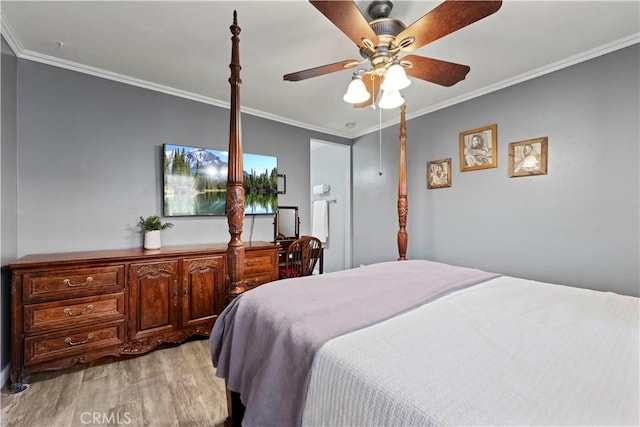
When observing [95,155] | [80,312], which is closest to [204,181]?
[95,155]

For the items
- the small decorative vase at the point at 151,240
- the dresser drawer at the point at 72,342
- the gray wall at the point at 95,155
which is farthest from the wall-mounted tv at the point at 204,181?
the dresser drawer at the point at 72,342

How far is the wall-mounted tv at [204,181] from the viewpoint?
279 centimetres

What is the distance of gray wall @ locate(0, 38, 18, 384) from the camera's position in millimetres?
1860

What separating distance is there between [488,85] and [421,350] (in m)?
2.86

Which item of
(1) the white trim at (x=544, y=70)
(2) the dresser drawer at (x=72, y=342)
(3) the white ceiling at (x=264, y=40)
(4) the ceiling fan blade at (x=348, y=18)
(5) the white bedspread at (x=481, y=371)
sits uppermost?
(3) the white ceiling at (x=264, y=40)

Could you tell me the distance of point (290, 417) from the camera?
87 centimetres

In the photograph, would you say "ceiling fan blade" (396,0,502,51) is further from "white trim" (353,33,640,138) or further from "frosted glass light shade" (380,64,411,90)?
"white trim" (353,33,640,138)

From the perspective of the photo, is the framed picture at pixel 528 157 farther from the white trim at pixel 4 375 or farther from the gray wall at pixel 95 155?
the white trim at pixel 4 375

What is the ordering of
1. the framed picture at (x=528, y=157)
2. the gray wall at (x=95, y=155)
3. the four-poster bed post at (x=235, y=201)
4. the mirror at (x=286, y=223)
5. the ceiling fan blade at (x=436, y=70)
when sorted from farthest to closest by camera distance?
the mirror at (x=286, y=223)
the framed picture at (x=528, y=157)
the gray wall at (x=95, y=155)
the ceiling fan blade at (x=436, y=70)
the four-poster bed post at (x=235, y=201)

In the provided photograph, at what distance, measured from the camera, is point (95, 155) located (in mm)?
2459

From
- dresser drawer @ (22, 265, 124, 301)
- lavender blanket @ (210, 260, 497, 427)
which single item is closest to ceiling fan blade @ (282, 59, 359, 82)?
lavender blanket @ (210, 260, 497, 427)

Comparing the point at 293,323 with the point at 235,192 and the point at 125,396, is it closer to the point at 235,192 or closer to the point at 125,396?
the point at 235,192

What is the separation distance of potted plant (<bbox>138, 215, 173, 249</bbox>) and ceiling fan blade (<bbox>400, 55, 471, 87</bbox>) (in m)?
2.43

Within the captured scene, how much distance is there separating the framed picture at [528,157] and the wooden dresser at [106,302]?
9.37ft
